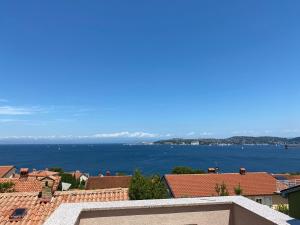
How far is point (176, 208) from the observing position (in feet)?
16.3

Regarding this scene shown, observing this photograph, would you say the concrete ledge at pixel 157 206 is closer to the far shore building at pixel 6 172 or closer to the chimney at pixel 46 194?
the chimney at pixel 46 194

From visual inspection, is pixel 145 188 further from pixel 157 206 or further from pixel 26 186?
pixel 157 206

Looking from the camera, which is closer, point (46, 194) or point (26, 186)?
point (46, 194)

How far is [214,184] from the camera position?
37781mm

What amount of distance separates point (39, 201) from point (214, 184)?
25.9 meters

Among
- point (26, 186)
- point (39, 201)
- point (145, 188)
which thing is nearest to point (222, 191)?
point (145, 188)

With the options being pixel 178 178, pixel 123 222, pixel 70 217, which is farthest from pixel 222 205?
pixel 178 178

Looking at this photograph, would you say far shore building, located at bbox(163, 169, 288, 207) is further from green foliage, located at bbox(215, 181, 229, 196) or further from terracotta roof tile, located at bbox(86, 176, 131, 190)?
terracotta roof tile, located at bbox(86, 176, 131, 190)

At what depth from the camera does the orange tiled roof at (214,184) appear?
116 ft

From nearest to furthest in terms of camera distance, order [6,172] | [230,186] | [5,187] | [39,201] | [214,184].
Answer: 1. [39,201]
2. [5,187]
3. [214,184]
4. [230,186]
5. [6,172]

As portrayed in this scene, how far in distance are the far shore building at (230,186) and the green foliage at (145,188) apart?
1058 centimetres

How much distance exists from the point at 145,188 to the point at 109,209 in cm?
1801

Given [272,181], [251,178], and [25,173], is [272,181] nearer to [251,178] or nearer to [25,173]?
[251,178]

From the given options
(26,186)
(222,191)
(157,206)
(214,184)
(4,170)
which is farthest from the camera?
(4,170)
